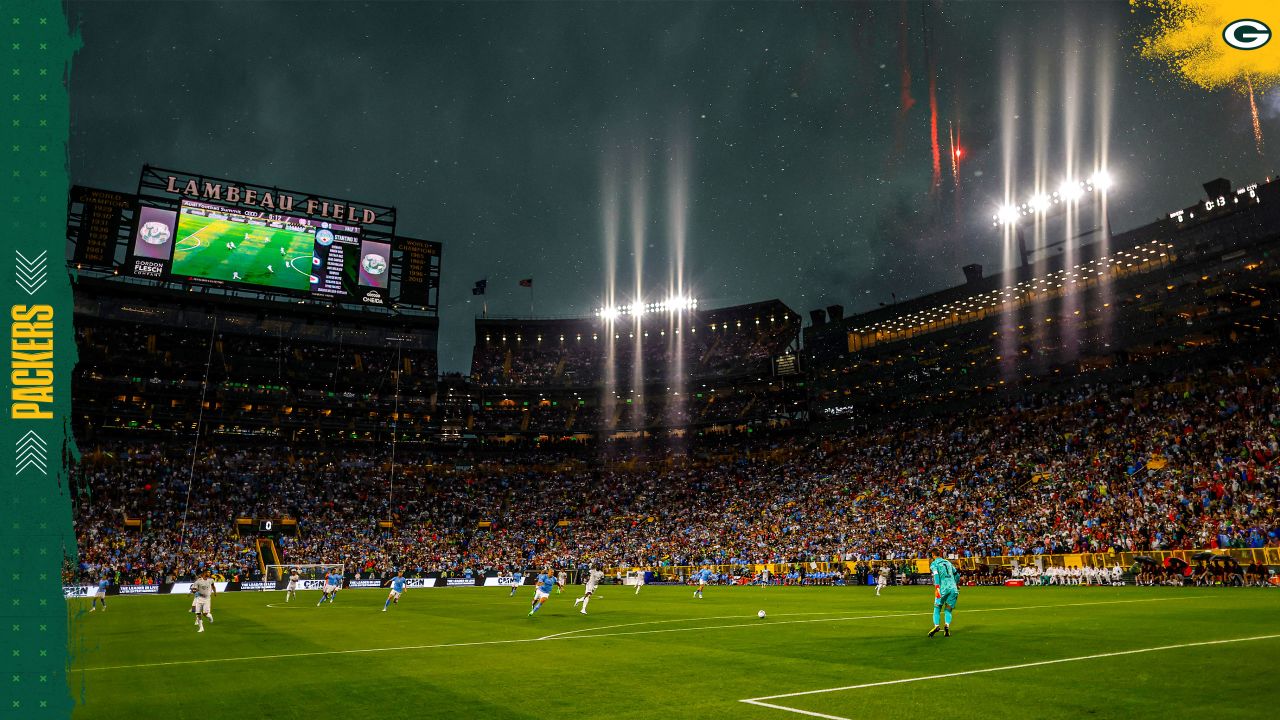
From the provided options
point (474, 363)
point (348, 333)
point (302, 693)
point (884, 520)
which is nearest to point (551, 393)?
point (474, 363)

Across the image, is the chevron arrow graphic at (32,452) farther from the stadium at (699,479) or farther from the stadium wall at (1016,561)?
the stadium wall at (1016,561)

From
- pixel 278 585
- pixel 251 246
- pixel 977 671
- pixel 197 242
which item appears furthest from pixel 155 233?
pixel 977 671

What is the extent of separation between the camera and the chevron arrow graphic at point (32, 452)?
17.0 meters

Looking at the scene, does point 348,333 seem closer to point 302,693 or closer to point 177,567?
point 177,567

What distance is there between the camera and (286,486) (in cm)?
7369

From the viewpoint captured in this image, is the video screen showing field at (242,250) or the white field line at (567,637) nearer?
the white field line at (567,637)

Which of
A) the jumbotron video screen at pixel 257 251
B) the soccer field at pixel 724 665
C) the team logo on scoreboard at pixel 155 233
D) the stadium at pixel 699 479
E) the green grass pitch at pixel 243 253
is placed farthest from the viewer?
the green grass pitch at pixel 243 253

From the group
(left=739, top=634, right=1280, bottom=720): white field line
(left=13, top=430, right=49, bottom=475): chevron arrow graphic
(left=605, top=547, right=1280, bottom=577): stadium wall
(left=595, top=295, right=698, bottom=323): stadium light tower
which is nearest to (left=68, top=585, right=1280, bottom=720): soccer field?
(left=739, top=634, right=1280, bottom=720): white field line

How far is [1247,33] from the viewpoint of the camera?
13922 millimetres

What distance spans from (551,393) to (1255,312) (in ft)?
220

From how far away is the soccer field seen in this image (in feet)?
31.9

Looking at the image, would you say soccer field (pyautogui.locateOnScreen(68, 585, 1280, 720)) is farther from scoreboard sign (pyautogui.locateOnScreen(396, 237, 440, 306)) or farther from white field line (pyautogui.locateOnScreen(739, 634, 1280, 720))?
scoreboard sign (pyautogui.locateOnScreen(396, 237, 440, 306))

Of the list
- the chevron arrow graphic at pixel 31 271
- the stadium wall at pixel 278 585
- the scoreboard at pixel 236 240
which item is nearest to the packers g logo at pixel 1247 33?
the chevron arrow graphic at pixel 31 271

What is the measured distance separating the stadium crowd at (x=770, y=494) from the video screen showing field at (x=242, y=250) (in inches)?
777
